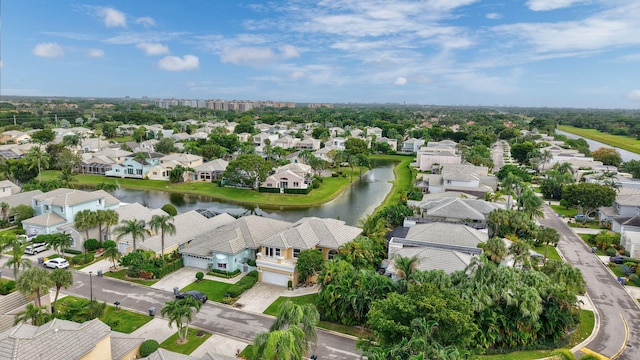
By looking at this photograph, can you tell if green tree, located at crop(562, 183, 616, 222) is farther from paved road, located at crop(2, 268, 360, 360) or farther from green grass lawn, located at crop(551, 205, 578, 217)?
paved road, located at crop(2, 268, 360, 360)

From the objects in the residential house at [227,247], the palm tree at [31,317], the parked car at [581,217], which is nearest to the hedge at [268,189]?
the residential house at [227,247]

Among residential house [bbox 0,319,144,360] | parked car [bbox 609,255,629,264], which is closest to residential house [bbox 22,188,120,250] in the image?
residential house [bbox 0,319,144,360]

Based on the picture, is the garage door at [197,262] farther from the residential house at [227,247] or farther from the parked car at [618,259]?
the parked car at [618,259]

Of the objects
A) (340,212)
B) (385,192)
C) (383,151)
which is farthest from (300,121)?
(340,212)

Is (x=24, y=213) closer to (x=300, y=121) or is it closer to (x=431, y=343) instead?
(x=431, y=343)

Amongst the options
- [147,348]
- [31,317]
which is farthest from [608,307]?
[31,317]

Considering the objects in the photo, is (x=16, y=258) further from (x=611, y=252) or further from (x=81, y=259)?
(x=611, y=252)

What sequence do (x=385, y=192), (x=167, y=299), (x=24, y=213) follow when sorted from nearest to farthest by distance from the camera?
1. (x=167, y=299)
2. (x=24, y=213)
3. (x=385, y=192)
